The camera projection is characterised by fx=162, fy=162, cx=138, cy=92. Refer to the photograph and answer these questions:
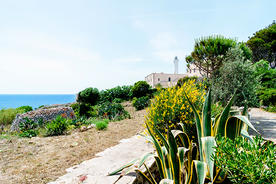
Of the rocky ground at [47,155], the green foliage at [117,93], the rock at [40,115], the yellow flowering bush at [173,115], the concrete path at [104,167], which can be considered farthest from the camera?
the green foliage at [117,93]

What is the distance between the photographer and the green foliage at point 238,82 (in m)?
5.76

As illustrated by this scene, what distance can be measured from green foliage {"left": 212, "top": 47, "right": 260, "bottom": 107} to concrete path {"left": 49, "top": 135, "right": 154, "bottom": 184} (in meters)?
4.02

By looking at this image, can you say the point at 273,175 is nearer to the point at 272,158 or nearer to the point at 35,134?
the point at 272,158

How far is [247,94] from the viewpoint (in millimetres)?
5773

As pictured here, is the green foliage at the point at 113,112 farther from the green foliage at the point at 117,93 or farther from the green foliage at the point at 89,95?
the green foliage at the point at 117,93

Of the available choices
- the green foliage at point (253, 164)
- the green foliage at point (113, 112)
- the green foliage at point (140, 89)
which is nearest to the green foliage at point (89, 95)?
the green foliage at point (140, 89)

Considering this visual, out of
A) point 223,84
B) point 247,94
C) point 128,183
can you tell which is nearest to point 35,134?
point 128,183

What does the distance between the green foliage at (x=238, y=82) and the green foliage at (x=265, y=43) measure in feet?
71.5

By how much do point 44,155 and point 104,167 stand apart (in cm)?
183

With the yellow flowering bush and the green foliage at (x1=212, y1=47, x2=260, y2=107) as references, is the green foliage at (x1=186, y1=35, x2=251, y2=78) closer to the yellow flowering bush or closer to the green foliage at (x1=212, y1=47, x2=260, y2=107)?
the green foliage at (x1=212, y1=47, x2=260, y2=107)

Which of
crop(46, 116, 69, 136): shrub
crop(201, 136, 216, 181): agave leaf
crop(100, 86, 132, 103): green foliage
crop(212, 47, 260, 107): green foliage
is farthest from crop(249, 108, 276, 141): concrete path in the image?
crop(100, 86, 132, 103): green foliage

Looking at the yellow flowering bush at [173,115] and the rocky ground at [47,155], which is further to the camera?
the yellow flowering bush at [173,115]

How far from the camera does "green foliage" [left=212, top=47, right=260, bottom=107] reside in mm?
5762

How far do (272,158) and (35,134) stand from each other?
20.4ft
